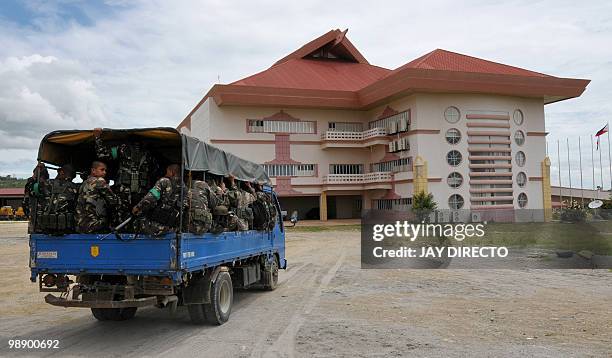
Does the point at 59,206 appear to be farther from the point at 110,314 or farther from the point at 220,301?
the point at 220,301

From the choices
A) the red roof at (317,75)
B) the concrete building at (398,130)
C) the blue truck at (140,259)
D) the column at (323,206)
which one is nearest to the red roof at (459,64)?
the concrete building at (398,130)

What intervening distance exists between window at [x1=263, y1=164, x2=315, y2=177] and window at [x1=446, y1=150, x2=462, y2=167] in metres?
12.0

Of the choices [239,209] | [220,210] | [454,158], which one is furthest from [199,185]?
[454,158]

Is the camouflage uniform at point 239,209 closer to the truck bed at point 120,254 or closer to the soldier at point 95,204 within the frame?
the truck bed at point 120,254

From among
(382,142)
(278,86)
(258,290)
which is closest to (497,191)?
(382,142)

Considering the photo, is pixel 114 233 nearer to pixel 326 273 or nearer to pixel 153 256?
pixel 153 256

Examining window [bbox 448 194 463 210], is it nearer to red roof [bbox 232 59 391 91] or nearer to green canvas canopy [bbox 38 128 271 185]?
red roof [bbox 232 59 391 91]

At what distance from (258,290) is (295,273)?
335 centimetres

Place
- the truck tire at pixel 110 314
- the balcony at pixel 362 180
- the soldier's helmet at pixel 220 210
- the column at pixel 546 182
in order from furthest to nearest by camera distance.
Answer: the balcony at pixel 362 180 → the column at pixel 546 182 → the truck tire at pixel 110 314 → the soldier's helmet at pixel 220 210

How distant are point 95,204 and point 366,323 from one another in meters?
4.25

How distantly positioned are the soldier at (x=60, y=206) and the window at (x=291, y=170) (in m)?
39.5

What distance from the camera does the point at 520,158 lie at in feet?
145

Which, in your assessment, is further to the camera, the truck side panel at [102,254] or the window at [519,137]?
the window at [519,137]

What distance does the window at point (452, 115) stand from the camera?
141 feet
